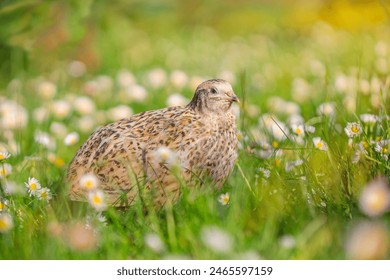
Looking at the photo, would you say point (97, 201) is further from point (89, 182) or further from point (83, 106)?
point (83, 106)

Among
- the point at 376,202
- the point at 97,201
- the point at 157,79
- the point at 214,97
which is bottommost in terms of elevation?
the point at 157,79

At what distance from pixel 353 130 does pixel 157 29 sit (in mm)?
6905

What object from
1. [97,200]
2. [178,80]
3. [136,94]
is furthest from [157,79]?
[97,200]

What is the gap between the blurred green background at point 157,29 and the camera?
18.9ft

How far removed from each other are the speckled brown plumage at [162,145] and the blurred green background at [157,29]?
1068 millimetres

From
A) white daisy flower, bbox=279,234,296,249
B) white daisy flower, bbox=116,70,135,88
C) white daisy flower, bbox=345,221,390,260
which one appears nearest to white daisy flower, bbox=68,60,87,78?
white daisy flower, bbox=116,70,135,88

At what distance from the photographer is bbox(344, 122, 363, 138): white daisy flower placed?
357cm

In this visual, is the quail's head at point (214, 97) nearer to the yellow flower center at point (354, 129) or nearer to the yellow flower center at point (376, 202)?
the yellow flower center at point (354, 129)

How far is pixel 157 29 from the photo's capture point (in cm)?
1018

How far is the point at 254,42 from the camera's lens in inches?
373

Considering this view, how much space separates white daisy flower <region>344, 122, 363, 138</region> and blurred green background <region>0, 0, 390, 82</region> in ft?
2.02
